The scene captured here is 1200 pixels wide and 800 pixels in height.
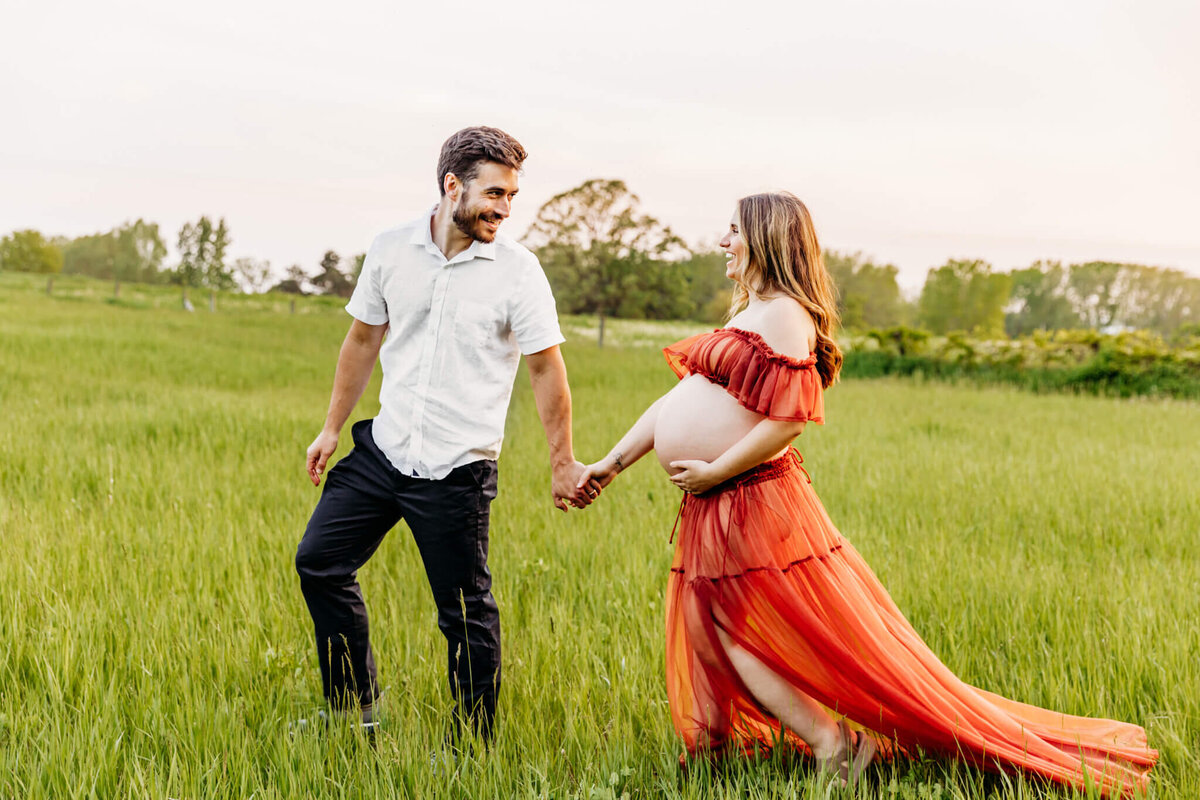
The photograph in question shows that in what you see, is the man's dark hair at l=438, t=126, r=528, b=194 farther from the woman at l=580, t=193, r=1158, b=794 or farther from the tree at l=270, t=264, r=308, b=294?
the tree at l=270, t=264, r=308, b=294

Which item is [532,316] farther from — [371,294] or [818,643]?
[818,643]

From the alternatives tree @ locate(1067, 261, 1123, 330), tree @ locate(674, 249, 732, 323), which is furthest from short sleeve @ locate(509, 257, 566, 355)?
tree @ locate(1067, 261, 1123, 330)

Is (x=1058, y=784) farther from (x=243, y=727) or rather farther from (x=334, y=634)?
(x=243, y=727)

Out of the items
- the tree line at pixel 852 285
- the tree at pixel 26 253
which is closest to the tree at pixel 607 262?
the tree line at pixel 852 285

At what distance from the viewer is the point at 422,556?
262 cm

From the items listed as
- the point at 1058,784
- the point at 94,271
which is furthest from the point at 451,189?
the point at 94,271

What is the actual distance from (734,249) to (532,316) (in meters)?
0.66

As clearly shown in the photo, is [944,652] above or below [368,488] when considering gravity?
below

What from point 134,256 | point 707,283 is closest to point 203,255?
point 134,256

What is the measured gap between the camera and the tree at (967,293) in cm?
4169

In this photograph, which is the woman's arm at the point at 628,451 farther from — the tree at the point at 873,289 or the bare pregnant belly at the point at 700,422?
the tree at the point at 873,289

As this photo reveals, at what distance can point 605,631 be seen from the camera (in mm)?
3385

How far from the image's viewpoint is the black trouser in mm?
2496

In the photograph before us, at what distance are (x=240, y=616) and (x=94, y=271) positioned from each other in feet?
292
